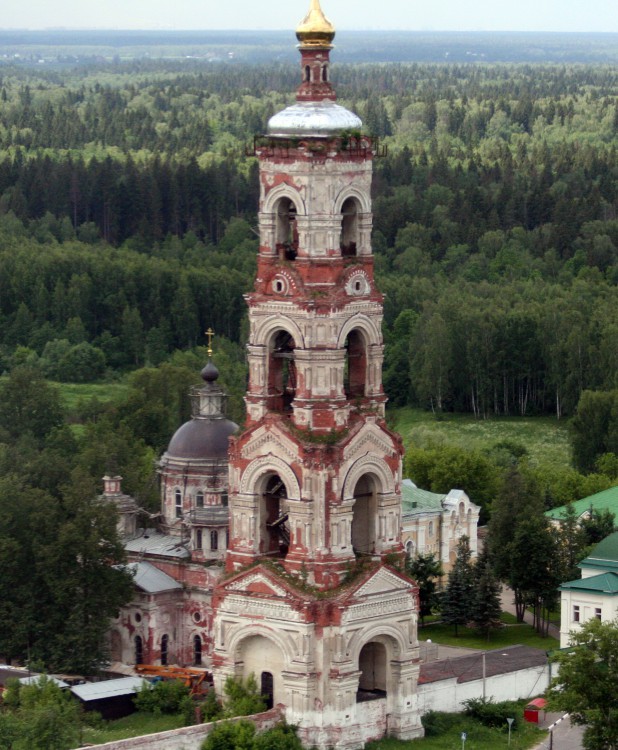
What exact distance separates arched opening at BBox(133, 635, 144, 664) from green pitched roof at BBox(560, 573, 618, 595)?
9.36 metres

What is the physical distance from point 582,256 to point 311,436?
80.2 metres

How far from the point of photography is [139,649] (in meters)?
54.8

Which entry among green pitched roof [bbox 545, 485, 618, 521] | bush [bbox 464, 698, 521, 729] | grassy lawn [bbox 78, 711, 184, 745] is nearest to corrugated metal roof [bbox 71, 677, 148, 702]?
grassy lawn [bbox 78, 711, 184, 745]

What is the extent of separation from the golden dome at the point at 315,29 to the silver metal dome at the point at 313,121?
3.61ft

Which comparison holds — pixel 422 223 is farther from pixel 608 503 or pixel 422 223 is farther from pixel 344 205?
pixel 344 205

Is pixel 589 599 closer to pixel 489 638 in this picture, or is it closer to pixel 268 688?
pixel 489 638

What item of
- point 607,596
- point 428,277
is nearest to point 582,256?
point 428,277

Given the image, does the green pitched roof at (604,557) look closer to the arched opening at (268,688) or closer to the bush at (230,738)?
the arched opening at (268,688)

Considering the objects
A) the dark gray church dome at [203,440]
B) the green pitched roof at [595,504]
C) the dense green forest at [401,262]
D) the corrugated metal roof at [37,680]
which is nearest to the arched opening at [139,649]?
the corrugated metal roof at [37,680]

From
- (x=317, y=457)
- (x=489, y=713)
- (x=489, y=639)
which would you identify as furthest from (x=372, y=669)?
(x=489, y=639)

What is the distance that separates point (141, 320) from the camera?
103438 millimetres

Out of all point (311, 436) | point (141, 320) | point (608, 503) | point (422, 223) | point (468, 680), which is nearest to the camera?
point (311, 436)

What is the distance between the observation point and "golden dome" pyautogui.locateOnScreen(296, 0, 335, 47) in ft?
152

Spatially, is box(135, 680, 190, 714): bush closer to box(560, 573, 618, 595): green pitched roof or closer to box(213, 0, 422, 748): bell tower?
box(213, 0, 422, 748): bell tower
